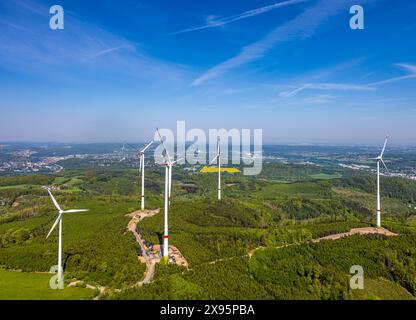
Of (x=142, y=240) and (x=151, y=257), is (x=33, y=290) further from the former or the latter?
(x=142, y=240)

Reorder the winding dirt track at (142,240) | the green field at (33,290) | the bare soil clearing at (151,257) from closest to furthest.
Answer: the green field at (33,290), the winding dirt track at (142,240), the bare soil clearing at (151,257)

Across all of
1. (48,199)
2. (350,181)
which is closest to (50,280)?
(48,199)

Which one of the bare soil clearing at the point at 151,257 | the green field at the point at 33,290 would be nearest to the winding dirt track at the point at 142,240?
the bare soil clearing at the point at 151,257

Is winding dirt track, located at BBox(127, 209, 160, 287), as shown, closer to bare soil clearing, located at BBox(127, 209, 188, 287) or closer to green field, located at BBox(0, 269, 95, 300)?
bare soil clearing, located at BBox(127, 209, 188, 287)

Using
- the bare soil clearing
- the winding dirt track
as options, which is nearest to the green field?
the winding dirt track

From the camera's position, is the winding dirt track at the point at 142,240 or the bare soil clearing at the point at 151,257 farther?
the bare soil clearing at the point at 151,257

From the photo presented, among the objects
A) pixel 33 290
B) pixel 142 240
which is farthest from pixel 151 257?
pixel 33 290

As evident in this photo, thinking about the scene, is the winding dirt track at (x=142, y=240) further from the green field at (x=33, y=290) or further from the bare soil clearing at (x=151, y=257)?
the green field at (x=33, y=290)

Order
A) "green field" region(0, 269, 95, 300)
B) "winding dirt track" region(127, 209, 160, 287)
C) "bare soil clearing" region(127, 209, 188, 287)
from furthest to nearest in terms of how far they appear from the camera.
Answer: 1. "bare soil clearing" region(127, 209, 188, 287)
2. "winding dirt track" region(127, 209, 160, 287)
3. "green field" region(0, 269, 95, 300)

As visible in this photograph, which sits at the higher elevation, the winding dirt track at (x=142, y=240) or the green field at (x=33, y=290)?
the winding dirt track at (x=142, y=240)

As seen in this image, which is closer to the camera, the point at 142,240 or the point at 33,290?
the point at 33,290
